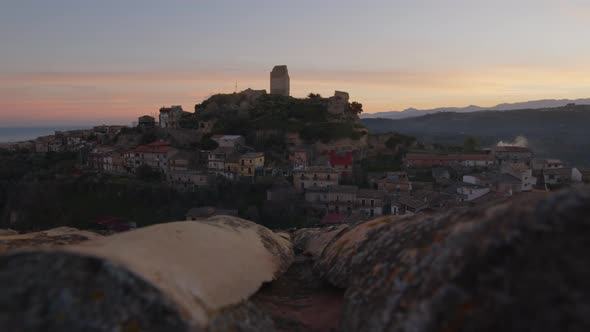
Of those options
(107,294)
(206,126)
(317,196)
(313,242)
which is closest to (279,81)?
(206,126)

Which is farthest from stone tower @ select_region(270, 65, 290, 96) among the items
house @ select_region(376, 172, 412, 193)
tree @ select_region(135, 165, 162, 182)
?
house @ select_region(376, 172, 412, 193)

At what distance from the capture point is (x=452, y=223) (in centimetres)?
319

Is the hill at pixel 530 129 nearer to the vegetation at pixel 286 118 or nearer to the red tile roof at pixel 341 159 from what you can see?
the vegetation at pixel 286 118

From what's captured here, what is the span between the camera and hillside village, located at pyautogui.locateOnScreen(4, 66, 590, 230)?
45.8 m

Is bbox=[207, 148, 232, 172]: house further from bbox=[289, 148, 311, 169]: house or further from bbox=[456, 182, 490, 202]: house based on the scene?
bbox=[456, 182, 490, 202]: house

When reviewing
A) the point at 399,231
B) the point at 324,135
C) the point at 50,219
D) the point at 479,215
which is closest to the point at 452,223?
the point at 479,215

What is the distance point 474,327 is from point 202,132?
234ft

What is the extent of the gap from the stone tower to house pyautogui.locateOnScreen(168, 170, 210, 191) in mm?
32558

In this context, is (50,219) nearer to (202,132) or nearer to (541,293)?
(202,132)

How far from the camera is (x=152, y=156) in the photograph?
61844mm

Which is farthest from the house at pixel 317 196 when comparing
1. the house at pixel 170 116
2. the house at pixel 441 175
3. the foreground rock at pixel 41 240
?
the foreground rock at pixel 41 240

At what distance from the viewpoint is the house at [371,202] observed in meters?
44.4

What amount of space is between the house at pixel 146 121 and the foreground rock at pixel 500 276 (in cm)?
7918

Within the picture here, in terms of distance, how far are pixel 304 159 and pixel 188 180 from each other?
A: 1610 centimetres
